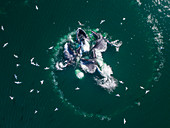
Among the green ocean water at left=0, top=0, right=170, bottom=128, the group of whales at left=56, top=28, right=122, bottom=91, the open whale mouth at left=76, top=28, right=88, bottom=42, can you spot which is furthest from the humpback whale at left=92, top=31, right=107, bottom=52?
the open whale mouth at left=76, top=28, right=88, bottom=42

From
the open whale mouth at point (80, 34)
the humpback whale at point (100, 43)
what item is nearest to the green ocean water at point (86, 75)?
the humpback whale at point (100, 43)

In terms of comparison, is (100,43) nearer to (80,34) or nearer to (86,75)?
(80,34)

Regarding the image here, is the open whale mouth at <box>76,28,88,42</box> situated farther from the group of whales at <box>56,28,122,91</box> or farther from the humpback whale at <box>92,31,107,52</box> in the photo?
the humpback whale at <box>92,31,107,52</box>

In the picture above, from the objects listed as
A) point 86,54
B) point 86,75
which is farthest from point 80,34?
point 86,75

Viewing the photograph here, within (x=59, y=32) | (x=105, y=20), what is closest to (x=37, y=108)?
(x=59, y=32)

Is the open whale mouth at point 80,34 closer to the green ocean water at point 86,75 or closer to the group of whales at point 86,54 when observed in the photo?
the group of whales at point 86,54

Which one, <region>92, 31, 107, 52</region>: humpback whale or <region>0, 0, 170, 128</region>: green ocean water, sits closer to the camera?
<region>0, 0, 170, 128</region>: green ocean water

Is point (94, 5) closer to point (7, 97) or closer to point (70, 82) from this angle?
point (70, 82)

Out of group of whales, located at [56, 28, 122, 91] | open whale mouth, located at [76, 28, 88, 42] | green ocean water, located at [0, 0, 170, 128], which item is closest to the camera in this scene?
green ocean water, located at [0, 0, 170, 128]

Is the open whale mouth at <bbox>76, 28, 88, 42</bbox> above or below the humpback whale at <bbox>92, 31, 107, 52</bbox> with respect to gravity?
above
